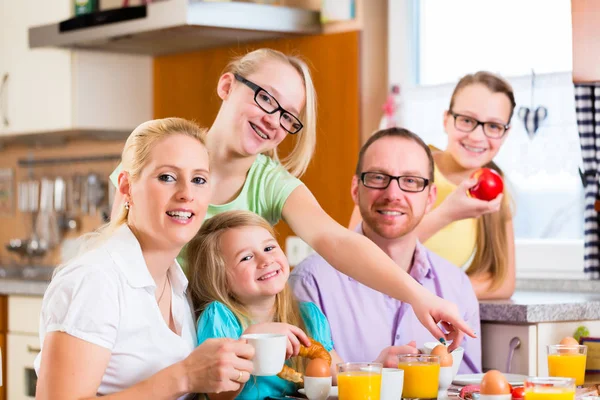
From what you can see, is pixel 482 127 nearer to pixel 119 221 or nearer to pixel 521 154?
pixel 521 154

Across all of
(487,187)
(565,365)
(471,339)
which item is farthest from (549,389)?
(487,187)

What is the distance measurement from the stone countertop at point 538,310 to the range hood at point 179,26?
138 cm

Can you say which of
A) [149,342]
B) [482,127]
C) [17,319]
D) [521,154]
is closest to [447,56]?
[521,154]

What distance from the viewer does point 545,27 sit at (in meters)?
3.21

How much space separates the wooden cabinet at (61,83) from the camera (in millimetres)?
3982

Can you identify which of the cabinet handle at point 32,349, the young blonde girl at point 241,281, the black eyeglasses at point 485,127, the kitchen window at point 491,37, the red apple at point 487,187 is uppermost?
the kitchen window at point 491,37

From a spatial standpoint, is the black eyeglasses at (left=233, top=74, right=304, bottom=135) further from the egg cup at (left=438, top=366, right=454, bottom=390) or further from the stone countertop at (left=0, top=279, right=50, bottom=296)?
the stone countertop at (left=0, top=279, right=50, bottom=296)

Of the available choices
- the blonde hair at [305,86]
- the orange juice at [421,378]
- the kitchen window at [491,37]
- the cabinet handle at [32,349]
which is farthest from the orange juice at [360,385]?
the cabinet handle at [32,349]

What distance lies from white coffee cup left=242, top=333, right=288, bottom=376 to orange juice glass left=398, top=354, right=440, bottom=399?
0.25m

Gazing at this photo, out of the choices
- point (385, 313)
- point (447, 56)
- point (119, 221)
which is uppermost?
point (447, 56)

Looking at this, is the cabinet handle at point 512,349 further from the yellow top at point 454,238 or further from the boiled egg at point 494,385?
the boiled egg at point 494,385

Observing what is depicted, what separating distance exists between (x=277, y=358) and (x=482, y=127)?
4.29 ft

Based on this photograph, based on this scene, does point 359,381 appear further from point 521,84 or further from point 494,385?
point 521,84

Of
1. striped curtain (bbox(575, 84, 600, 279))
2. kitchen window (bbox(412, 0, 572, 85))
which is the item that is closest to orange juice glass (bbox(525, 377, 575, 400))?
striped curtain (bbox(575, 84, 600, 279))
